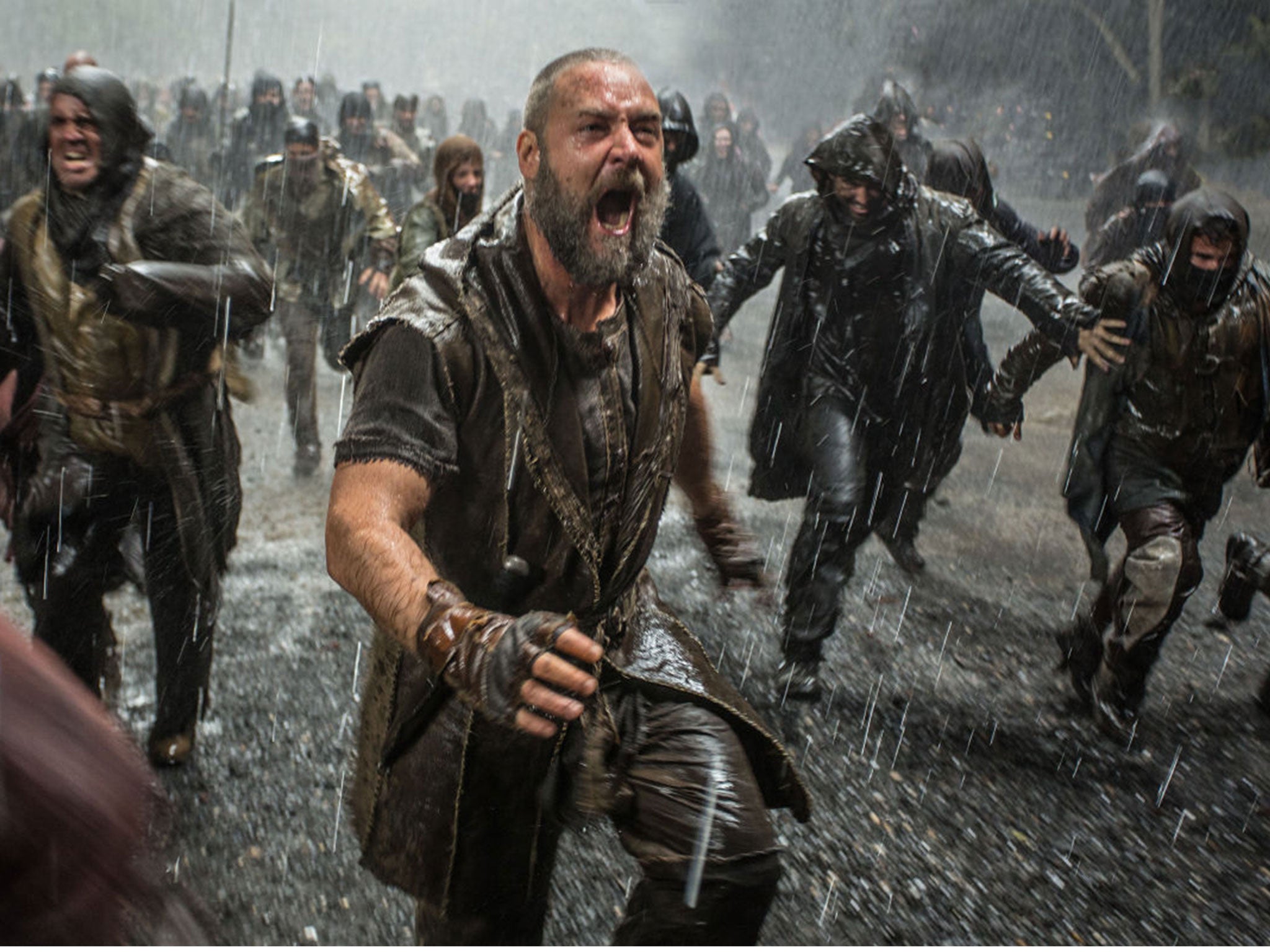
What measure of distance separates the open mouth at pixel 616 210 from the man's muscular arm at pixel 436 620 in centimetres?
62

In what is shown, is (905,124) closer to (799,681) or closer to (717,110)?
(717,110)

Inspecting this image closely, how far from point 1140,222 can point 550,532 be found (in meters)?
6.77

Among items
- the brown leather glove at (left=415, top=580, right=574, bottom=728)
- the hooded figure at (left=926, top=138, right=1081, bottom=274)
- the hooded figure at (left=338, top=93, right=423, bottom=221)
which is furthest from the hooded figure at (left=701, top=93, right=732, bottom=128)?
the brown leather glove at (left=415, top=580, right=574, bottom=728)

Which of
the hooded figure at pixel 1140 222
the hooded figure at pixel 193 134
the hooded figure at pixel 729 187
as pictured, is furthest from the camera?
the hooded figure at pixel 193 134

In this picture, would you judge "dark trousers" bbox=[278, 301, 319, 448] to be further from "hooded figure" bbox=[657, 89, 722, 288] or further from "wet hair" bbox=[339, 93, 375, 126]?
"wet hair" bbox=[339, 93, 375, 126]

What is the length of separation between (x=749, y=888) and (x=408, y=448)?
942 mm

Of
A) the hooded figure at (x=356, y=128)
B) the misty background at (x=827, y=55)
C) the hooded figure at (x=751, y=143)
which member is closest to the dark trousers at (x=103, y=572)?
the hooded figure at (x=356, y=128)

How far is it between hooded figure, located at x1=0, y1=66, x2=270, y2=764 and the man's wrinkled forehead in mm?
1371

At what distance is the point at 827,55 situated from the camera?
19734mm

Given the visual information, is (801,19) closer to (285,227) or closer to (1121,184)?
(1121,184)

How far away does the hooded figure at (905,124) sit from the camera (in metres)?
8.70

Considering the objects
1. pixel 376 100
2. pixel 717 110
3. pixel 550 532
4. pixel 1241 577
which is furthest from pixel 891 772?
pixel 376 100

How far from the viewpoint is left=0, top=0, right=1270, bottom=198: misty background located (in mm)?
14594

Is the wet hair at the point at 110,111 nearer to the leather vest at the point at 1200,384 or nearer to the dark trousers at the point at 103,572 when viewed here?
the dark trousers at the point at 103,572
